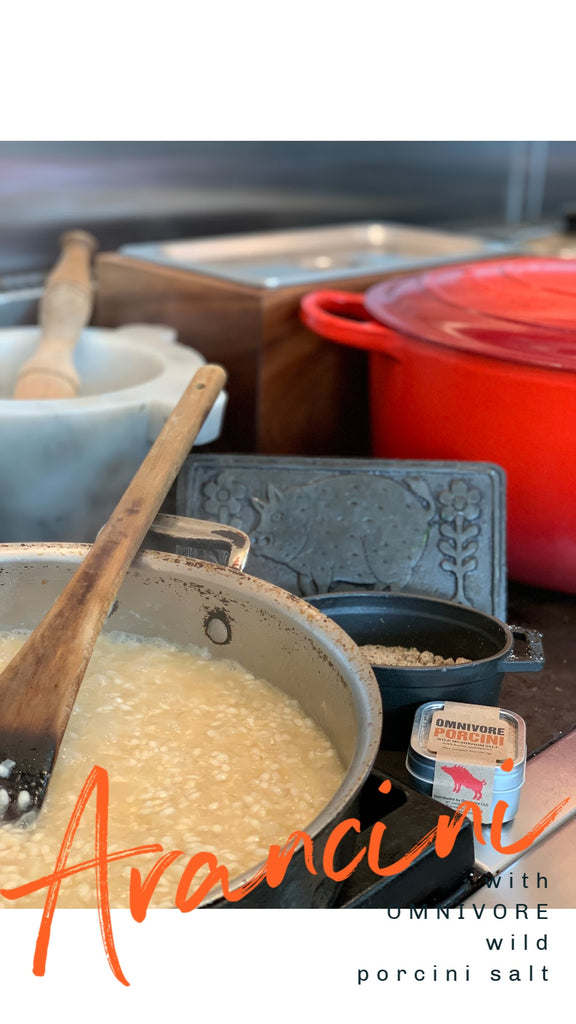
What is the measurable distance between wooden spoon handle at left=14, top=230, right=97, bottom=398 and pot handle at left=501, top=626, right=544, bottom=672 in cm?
54

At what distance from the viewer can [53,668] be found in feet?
2.17

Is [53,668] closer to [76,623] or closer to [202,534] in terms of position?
[76,623]

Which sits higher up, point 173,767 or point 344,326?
point 344,326

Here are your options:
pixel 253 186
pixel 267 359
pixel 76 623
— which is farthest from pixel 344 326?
pixel 253 186

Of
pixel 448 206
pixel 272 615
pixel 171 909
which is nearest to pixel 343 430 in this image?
pixel 272 615

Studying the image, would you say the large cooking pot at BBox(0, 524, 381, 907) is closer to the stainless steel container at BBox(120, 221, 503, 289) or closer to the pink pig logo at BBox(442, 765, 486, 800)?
the pink pig logo at BBox(442, 765, 486, 800)

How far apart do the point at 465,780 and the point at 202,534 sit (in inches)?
11.1

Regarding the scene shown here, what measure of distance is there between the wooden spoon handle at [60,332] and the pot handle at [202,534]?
306mm

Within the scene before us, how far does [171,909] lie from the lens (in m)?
0.52

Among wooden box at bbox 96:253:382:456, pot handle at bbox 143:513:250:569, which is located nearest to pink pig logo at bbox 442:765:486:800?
pot handle at bbox 143:513:250:569

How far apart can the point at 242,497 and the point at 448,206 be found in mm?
→ 1415

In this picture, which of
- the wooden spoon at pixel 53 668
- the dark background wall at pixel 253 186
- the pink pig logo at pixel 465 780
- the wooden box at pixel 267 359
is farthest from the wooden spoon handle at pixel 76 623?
the dark background wall at pixel 253 186

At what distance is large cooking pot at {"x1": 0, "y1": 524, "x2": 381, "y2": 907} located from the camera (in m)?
0.65

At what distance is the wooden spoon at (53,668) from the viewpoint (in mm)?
635
